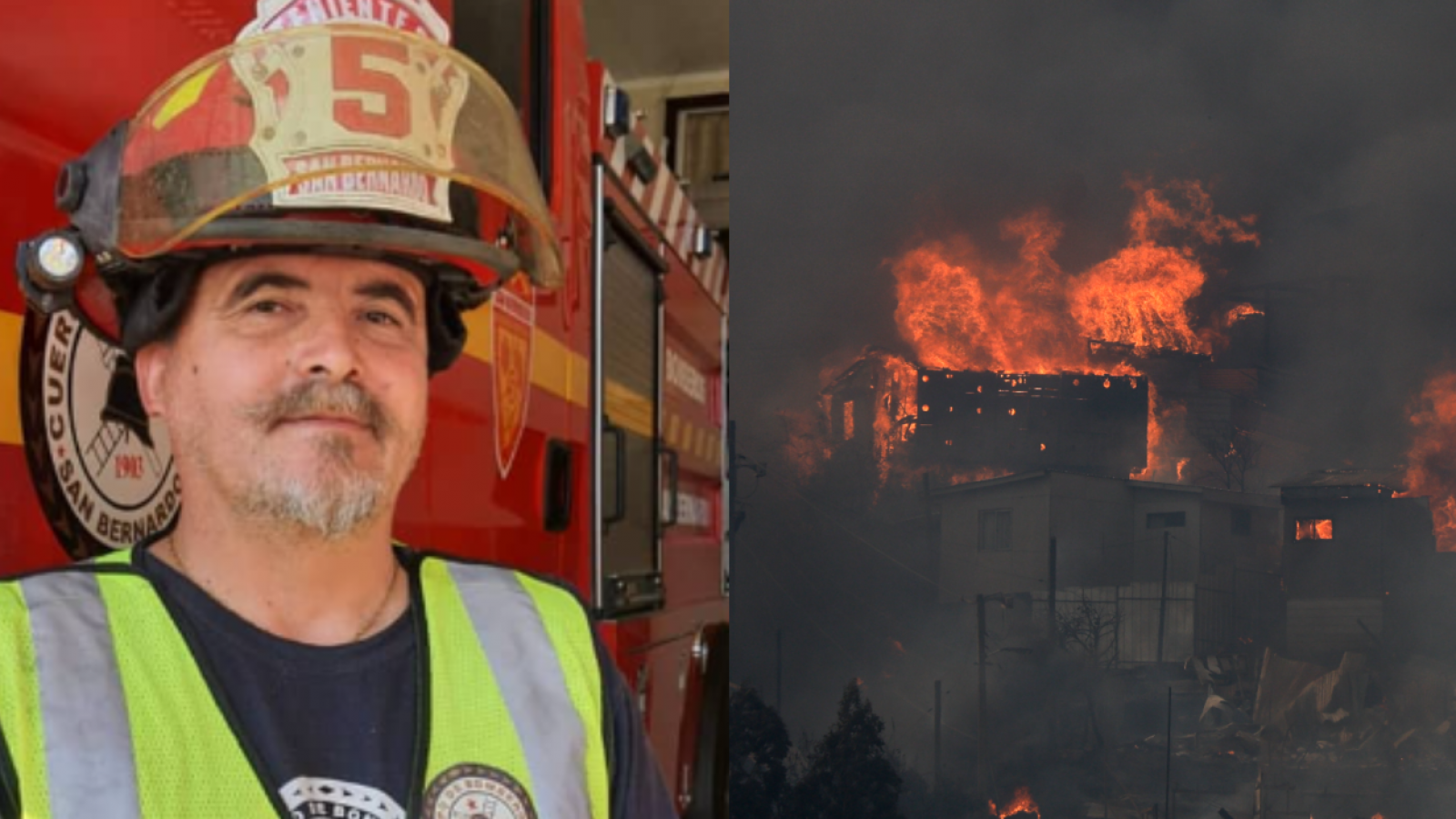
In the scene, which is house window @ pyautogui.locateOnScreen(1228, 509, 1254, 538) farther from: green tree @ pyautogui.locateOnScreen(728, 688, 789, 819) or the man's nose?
the man's nose

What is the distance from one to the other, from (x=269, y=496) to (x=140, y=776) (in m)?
0.32

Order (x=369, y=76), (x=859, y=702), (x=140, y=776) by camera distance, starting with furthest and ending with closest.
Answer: (x=859, y=702), (x=369, y=76), (x=140, y=776)

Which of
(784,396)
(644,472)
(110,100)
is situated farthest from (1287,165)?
(644,472)

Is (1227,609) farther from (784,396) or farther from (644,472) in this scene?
(644,472)

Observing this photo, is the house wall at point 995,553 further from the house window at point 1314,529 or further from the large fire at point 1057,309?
the house window at point 1314,529

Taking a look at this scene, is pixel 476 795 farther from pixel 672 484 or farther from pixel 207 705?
pixel 672 484

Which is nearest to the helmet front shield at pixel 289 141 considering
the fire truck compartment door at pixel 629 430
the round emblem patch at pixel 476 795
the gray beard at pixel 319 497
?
the gray beard at pixel 319 497

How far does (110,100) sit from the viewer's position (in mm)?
1684

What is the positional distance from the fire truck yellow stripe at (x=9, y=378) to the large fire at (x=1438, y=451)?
64.9 inches

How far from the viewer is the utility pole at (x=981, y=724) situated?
2.02 metres

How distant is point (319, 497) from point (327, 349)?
153 millimetres

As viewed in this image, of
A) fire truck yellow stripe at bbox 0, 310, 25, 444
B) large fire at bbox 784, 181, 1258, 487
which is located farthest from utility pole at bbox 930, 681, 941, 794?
fire truck yellow stripe at bbox 0, 310, 25, 444

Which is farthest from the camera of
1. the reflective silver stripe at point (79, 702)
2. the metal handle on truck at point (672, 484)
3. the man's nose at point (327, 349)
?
the metal handle on truck at point (672, 484)

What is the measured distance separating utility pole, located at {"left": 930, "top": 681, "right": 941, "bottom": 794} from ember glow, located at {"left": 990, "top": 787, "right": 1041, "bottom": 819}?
8cm
